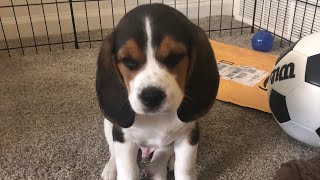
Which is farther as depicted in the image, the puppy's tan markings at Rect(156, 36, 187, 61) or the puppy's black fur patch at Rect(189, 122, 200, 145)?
the puppy's black fur patch at Rect(189, 122, 200, 145)

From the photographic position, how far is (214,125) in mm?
1638

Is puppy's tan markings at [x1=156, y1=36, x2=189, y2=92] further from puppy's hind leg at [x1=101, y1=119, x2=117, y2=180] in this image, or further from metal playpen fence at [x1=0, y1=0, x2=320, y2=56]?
Result: metal playpen fence at [x1=0, y1=0, x2=320, y2=56]

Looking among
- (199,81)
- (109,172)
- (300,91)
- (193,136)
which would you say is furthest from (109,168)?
(300,91)

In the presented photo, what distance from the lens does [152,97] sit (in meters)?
0.94

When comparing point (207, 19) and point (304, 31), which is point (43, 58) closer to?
point (207, 19)

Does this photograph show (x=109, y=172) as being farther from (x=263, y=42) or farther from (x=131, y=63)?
(x=263, y=42)

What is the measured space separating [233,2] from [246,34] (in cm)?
55

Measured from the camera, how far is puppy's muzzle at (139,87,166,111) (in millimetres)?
932

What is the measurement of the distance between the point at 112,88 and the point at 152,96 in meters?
0.21

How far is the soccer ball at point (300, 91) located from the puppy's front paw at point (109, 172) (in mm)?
663

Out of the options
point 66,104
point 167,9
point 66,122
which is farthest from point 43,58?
point 167,9

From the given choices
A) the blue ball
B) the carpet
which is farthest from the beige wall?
the blue ball

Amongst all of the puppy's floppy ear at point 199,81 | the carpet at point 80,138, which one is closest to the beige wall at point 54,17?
the carpet at point 80,138

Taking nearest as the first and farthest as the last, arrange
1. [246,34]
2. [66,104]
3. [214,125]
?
[214,125] → [66,104] → [246,34]
